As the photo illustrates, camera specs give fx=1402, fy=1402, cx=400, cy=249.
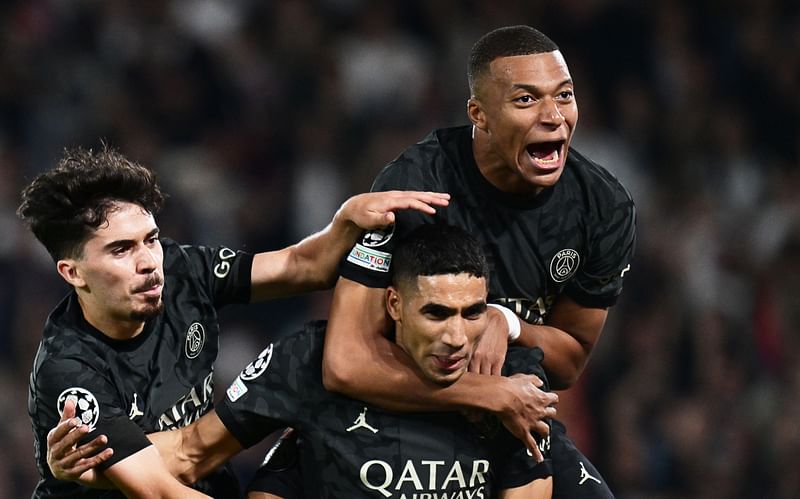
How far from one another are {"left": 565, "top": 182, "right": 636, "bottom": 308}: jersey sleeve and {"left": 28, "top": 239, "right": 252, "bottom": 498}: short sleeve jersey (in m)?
0.97

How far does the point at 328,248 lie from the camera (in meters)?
A: 3.93

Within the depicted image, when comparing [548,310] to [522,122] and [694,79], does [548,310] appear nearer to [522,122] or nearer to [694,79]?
[522,122]

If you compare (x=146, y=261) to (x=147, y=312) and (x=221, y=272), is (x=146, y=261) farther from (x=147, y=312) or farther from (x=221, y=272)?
(x=221, y=272)

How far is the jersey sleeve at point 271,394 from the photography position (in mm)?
3721

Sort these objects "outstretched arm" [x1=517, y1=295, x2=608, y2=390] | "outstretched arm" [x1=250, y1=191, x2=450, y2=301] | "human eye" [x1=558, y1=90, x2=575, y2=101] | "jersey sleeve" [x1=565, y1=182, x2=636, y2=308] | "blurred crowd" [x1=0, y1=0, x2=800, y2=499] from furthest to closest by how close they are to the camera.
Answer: "blurred crowd" [x1=0, y1=0, x2=800, y2=499] < "outstretched arm" [x1=517, y1=295, x2=608, y2=390] < "jersey sleeve" [x1=565, y1=182, x2=636, y2=308] < "human eye" [x1=558, y1=90, x2=575, y2=101] < "outstretched arm" [x1=250, y1=191, x2=450, y2=301]

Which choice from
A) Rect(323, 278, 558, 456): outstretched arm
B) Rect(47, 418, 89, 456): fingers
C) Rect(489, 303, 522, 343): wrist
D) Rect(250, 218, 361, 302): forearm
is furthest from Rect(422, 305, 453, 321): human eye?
Rect(47, 418, 89, 456): fingers

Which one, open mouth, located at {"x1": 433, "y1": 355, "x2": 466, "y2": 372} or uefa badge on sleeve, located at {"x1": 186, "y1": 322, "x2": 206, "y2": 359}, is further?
uefa badge on sleeve, located at {"x1": 186, "y1": 322, "x2": 206, "y2": 359}

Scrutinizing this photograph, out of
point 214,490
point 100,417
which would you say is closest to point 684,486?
point 214,490

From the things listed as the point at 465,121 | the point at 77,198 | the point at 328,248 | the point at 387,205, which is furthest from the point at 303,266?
the point at 465,121

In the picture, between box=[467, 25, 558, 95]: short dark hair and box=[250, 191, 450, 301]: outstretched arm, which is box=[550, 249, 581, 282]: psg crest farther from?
box=[467, 25, 558, 95]: short dark hair

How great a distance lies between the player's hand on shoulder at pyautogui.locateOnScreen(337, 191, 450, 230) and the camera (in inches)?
143

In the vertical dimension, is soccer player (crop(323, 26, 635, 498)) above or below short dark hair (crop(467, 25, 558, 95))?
below

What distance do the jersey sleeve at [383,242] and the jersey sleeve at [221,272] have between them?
35cm

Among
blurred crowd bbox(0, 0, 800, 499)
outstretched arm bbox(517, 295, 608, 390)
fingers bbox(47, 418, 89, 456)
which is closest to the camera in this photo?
fingers bbox(47, 418, 89, 456)
